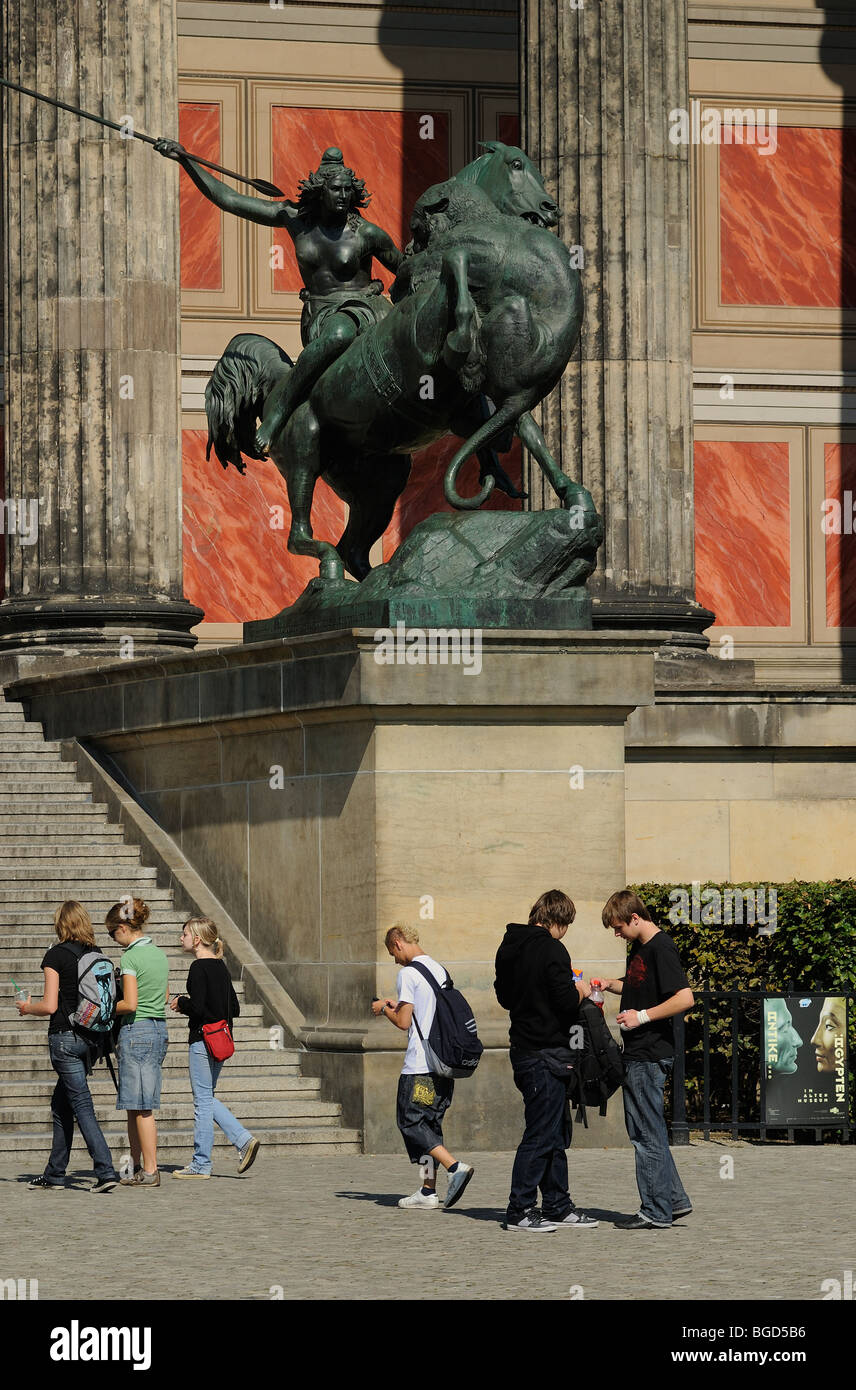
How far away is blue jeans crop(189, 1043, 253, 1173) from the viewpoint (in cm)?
1378

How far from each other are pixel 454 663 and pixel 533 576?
3.29 ft

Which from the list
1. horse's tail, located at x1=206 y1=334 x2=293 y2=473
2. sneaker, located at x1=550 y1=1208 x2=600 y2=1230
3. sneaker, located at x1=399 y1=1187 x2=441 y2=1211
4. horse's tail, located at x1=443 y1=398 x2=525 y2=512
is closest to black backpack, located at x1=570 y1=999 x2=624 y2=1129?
sneaker, located at x1=550 y1=1208 x2=600 y2=1230

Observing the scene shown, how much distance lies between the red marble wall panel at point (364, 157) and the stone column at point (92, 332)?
5547 mm

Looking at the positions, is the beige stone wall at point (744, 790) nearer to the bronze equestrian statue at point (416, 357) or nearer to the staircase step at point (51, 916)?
the bronze equestrian statue at point (416, 357)

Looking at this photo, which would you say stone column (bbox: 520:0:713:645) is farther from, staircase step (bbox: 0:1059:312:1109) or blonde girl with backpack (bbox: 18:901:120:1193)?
blonde girl with backpack (bbox: 18:901:120:1193)

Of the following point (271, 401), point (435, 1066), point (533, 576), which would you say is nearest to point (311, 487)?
point (271, 401)

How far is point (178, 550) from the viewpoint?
854 inches

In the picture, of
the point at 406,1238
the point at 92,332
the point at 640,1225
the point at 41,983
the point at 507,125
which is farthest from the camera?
the point at 507,125

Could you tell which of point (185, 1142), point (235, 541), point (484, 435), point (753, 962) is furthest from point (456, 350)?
point (235, 541)

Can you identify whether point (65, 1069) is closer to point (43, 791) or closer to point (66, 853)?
point (66, 853)

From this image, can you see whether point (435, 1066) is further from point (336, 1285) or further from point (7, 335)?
point (7, 335)

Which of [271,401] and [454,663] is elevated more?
[271,401]

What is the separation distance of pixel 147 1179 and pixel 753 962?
496 cm

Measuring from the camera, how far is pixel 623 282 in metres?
22.1
